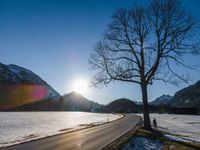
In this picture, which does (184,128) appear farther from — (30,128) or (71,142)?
(71,142)

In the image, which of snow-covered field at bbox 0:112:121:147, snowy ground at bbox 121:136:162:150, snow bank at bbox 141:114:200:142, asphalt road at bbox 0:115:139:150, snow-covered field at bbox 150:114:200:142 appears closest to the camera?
asphalt road at bbox 0:115:139:150

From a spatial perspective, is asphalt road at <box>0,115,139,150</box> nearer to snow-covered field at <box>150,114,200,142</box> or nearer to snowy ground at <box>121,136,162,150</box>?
snowy ground at <box>121,136,162,150</box>

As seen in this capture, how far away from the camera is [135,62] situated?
32.6 metres

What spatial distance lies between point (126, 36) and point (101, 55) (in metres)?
3.41

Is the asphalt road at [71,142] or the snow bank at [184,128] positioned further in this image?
the snow bank at [184,128]

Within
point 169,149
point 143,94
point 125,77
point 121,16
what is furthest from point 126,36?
point 169,149

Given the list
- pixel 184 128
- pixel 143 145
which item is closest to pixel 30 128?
pixel 184 128

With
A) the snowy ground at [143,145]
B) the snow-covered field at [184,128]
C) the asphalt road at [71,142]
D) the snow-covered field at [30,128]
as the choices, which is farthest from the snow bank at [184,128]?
the snow-covered field at [30,128]

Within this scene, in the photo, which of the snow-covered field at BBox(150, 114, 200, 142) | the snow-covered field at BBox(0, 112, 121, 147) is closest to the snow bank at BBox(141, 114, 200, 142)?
the snow-covered field at BBox(150, 114, 200, 142)

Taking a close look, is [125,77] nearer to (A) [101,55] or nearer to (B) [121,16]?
(A) [101,55]

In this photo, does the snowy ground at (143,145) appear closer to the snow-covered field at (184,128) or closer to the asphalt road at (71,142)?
the asphalt road at (71,142)

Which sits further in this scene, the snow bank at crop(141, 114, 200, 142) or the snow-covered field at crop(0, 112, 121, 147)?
the snow bank at crop(141, 114, 200, 142)

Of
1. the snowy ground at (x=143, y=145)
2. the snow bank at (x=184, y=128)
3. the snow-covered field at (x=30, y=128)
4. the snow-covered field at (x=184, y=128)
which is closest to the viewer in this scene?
the snowy ground at (x=143, y=145)

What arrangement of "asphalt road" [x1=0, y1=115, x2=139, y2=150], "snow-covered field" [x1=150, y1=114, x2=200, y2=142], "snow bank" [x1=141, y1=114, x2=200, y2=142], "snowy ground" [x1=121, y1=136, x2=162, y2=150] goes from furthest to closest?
"snow-covered field" [x1=150, y1=114, x2=200, y2=142] → "snow bank" [x1=141, y1=114, x2=200, y2=142] → "snowy ground" [x1=121, y1=136, x2=162, y2=150] → "asphalt road" [x1=0, y1=115, x2=139, y2=150]
